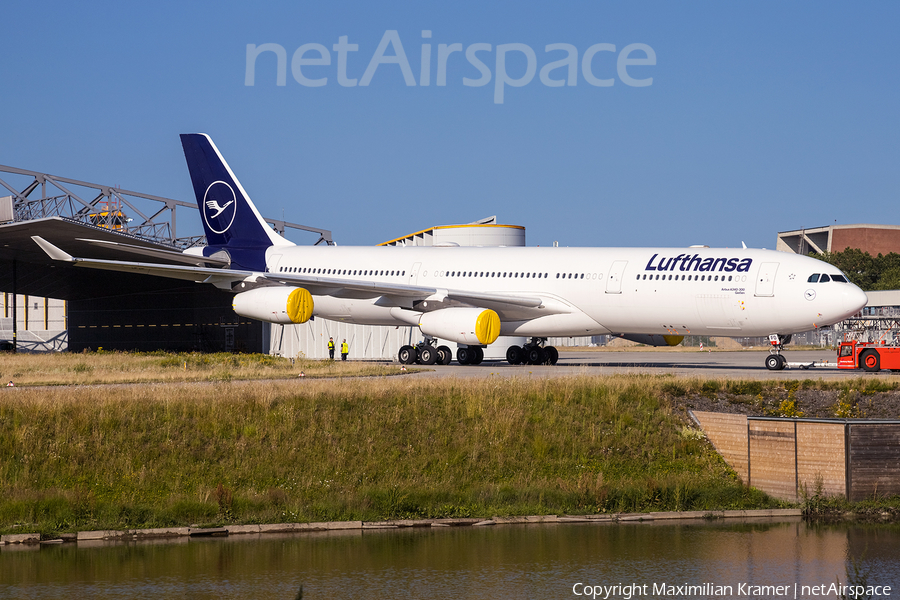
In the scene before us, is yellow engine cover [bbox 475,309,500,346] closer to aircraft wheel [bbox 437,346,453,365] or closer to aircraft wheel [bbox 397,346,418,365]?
aircraft wheel [bbox 437,346,453,365]

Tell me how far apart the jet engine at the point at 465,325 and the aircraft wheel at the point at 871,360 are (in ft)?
38.4

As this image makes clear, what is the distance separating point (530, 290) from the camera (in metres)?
32.7

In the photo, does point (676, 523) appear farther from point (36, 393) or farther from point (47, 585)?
point (36, 393)

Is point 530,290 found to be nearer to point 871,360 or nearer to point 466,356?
point 466,356

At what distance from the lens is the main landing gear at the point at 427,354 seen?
34.8 meters

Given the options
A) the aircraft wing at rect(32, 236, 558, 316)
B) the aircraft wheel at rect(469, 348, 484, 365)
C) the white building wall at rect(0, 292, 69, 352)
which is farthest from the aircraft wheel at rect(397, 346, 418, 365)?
the white building wall at rect(0, 292, 69, 352)

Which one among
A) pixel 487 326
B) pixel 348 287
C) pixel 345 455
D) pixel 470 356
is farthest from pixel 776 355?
pixel 345 455

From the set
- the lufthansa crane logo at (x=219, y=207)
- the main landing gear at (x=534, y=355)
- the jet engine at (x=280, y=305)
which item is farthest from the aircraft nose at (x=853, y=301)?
the lufthansa crane logo at (x=219, y=207)

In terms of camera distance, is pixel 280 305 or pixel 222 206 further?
pixel 222 206

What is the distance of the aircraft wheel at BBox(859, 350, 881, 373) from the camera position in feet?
97.1

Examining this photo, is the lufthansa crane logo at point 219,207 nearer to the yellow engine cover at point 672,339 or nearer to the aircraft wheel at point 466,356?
the aircraft wheel at point 466,356

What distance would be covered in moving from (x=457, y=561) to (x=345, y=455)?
5.74m

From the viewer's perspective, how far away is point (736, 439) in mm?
18188

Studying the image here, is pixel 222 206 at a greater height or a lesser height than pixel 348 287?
greater
